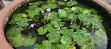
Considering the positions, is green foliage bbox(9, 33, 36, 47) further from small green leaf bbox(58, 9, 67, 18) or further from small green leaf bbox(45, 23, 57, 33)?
small green leaf bbox(58, 9, 67, 18)

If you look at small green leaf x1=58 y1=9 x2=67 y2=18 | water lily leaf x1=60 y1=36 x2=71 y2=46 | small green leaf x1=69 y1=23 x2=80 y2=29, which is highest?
small green leaf x1=58 y1=9 x2=67 y2=18

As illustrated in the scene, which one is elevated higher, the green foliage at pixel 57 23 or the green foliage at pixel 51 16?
the green foliage at pixel 51 16

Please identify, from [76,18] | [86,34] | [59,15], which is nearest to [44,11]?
[59,15]

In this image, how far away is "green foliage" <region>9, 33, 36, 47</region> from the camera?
84 cm

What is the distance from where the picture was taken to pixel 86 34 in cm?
90

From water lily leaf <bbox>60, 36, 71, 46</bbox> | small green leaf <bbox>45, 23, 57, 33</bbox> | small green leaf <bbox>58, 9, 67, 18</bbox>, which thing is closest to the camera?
water lily leaf <bbox>60, 36, 71, 46</bbox>

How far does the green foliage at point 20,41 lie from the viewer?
0.84 metres

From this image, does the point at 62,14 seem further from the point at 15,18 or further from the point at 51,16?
the point at 15,18

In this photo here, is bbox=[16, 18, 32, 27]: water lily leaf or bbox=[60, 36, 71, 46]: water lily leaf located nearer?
bbox=[60, 36, 71, 46]: water lily leaf

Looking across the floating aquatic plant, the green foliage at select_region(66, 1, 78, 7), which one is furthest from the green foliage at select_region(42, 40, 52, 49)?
the green foliage at select_region(66, 1, 78, 7)

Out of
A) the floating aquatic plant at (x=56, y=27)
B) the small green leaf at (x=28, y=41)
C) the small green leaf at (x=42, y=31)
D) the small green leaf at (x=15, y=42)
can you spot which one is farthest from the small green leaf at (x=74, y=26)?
the small green leaf at (x=15, y=42)

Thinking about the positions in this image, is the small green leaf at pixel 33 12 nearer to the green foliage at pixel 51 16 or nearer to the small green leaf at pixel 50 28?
the green foliage at pixel 51 16

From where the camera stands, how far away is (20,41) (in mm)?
863

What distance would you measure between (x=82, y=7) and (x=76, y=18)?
0.26m
